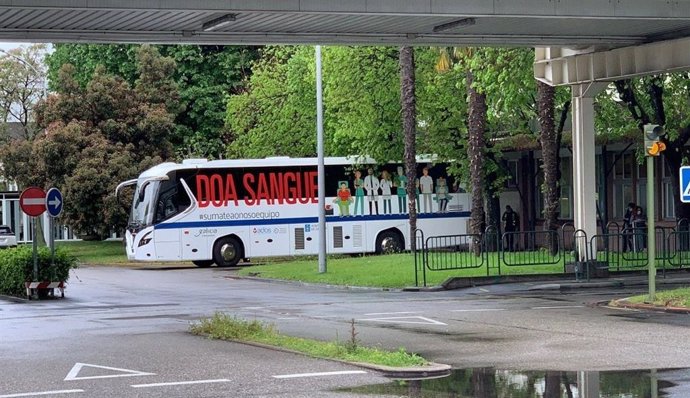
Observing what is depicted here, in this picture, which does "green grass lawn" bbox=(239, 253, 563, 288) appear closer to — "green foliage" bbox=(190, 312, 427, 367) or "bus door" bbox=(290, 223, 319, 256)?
"bus door" bbox=(290, 223, 319, 256)

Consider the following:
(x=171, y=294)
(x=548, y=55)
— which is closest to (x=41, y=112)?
(x=171, y=294)

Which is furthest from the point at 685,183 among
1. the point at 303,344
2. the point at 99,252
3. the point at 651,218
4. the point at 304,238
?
the point at 99,252

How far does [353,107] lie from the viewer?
45.2 meters

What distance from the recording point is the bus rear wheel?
46.6m

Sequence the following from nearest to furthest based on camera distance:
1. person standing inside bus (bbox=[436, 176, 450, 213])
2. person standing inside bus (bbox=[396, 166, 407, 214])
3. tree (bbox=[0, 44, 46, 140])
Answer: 1. person standing inside bus (bbox=[396, 166, 407, 214])
2. person standing inside bus (bbox=[436, 176, 450, 213])
3. tree (bbox=[0, 44, 46, 140])

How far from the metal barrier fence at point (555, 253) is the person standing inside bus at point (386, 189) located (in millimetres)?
12159

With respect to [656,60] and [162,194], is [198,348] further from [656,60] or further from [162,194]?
[162,194]

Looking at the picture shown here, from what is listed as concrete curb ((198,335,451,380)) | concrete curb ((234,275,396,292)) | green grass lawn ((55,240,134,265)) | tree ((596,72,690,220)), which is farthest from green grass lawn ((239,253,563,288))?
concrete curb ((198,335,451,380))

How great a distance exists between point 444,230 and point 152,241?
465 inches

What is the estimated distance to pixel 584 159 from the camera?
1193 inches

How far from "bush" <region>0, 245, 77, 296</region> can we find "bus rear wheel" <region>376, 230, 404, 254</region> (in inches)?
728

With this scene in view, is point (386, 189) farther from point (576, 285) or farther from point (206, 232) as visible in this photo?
point (576, 285)

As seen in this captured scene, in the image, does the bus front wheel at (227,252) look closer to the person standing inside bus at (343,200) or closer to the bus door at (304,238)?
the bus door at (304,238)

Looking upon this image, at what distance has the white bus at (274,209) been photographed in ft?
143
